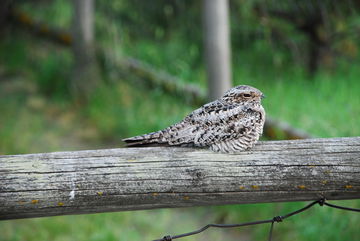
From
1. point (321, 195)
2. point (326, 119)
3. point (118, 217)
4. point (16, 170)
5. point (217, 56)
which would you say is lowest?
point (118, 217)

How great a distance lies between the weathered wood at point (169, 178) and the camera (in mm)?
1754

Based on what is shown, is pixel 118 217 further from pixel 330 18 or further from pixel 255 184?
pixel 330 18

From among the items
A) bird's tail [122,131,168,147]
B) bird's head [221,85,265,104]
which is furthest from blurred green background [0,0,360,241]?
bird's tail [122,131,168,147]

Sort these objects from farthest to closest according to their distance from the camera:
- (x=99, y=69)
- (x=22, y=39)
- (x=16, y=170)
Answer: (x=22, y=39)
(x=99, y=69)
(x=16, y=170)

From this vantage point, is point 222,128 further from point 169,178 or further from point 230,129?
point 169,178

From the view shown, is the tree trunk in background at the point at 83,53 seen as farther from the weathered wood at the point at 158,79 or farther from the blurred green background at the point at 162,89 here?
the weathered wood at the point at 158,79

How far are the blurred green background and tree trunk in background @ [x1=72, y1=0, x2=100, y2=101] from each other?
8cm

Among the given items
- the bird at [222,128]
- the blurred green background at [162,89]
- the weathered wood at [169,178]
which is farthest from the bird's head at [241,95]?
the blurred green background at [162,89]

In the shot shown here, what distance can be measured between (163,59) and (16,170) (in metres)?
5.92

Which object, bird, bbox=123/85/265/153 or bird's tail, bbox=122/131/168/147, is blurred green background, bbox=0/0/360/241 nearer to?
bird, bbox=123/85/265/153

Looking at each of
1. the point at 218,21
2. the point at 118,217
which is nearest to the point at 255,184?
the point at 118,217

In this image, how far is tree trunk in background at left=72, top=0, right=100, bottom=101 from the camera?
21.8 ft

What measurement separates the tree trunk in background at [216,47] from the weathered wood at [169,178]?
122 inches

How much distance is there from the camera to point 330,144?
191 cm
